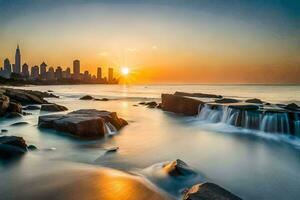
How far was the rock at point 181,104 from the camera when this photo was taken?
22.5 metres

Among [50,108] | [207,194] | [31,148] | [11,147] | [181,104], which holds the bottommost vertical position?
[31,148]

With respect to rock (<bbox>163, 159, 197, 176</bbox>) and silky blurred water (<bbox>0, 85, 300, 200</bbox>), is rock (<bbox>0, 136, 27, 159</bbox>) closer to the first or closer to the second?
silky blurred water (<bbox>0, 85, 300, 200</bbox>)

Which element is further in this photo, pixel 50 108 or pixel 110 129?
pixel 50 108

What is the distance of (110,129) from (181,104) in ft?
37.4

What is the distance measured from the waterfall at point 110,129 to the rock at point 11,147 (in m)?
4.87

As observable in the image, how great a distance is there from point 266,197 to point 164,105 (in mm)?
19890

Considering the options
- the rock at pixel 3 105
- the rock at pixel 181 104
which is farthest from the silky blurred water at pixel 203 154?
the rock at pixel 181 104

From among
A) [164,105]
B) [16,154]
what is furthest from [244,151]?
[164,105]

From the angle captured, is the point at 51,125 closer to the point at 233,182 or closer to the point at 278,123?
the point at 233,182

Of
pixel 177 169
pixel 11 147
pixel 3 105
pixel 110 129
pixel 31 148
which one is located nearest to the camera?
pixel 177 169

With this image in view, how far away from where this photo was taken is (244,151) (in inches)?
440

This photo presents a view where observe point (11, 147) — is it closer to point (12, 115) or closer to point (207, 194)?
point (207, 194)

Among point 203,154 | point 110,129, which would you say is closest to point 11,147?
point 110,129

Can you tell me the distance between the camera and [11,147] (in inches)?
346
